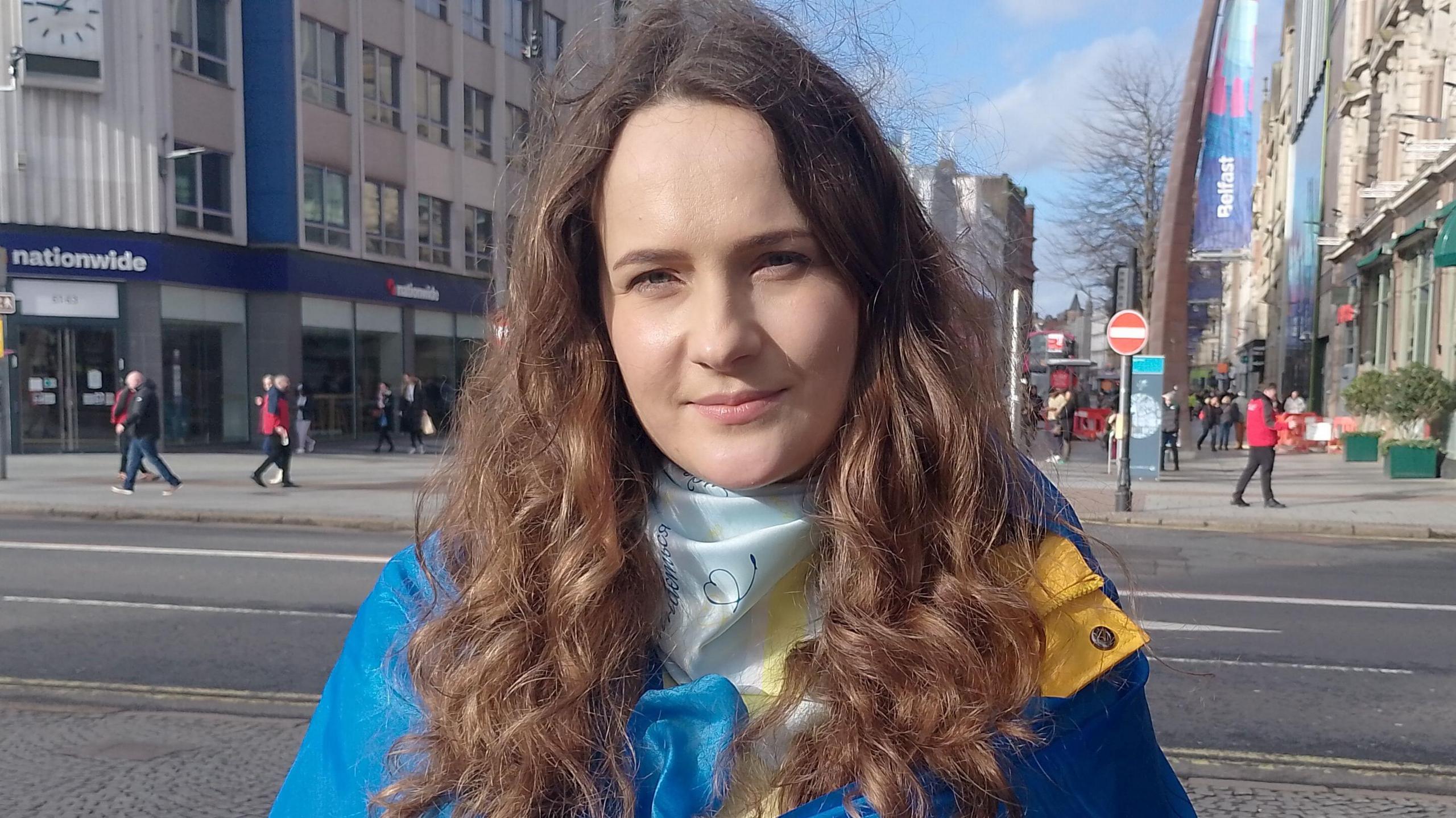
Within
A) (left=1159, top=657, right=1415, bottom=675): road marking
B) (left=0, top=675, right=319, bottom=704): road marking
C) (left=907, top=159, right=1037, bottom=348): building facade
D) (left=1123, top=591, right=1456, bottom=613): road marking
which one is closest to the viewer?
(left=907, top=159, right=1037, bottom=348): building facade

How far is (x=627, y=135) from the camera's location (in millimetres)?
1350

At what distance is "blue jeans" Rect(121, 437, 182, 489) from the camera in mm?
14828

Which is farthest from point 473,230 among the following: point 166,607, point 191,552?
point 166,607

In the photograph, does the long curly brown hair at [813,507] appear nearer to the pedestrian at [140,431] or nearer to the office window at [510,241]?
the office window at [510,241]

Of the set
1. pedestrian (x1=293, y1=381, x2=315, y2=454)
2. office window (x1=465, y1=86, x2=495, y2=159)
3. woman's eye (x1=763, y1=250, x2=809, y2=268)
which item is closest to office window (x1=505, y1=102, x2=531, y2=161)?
woman's eye (x1=763, y1=250, x2=809, y2=268)

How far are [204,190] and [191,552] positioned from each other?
50.7 feet

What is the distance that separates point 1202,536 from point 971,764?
12237mm

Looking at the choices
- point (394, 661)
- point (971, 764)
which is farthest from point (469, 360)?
point (971, 764)

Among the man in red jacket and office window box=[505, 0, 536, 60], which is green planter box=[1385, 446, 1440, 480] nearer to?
the man in red jacket

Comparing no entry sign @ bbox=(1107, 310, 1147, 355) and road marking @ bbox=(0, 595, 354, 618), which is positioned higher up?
no entry sign @ bbox=(1107, 310, 1147, 355)

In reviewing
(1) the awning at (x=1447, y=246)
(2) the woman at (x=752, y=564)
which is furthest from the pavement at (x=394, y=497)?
(2) the woman at (x=752, y=564)

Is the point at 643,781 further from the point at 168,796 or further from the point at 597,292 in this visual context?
the point at 168,796

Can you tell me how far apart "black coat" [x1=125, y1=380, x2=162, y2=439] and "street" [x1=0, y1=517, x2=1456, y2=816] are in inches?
179

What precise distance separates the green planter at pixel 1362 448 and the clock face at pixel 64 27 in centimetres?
2525
